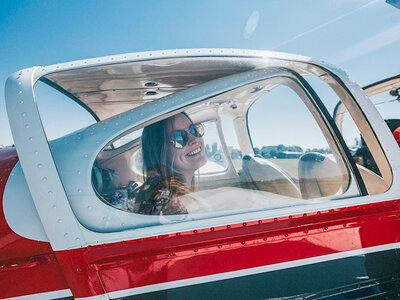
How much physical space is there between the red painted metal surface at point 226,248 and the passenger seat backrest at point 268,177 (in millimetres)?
296

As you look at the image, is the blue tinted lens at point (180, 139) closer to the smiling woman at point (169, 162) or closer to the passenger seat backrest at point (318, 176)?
the smiling woman at point (169, 162)

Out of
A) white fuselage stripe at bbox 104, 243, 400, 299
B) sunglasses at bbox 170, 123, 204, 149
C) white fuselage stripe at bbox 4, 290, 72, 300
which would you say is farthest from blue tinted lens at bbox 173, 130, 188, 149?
white fuselage stripe at bbox 4, 290, 72, 300

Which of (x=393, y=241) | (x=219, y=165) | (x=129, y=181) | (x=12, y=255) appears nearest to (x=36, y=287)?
(x=12, y=255)

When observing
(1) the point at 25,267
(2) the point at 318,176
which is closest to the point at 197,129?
(2) the point at 318,176

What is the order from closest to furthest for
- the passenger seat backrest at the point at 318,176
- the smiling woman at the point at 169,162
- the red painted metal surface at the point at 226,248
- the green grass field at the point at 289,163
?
the red painted metal surface at the point at 226,248 → the smiling woman at the point at 169,162 → the passenger seat backrest at the point at 318,176 → the green grass field at the point at 289,163

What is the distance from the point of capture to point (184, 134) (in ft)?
4.83

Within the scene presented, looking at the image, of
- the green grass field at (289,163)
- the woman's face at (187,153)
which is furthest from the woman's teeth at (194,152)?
the green grass field at (289,163)

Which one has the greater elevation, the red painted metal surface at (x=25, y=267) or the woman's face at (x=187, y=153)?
the woman's face at (x=187, y=153)

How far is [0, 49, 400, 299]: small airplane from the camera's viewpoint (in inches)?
39.9

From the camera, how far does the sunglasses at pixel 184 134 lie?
144 cm

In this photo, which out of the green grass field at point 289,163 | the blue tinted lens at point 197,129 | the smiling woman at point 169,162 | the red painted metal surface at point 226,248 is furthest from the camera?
the green grass field at point 289,163

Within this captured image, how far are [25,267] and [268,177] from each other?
1470mm

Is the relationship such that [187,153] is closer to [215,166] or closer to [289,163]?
[215,166]

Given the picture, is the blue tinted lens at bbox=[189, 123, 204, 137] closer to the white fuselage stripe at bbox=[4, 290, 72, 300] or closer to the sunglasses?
the sunglasses
